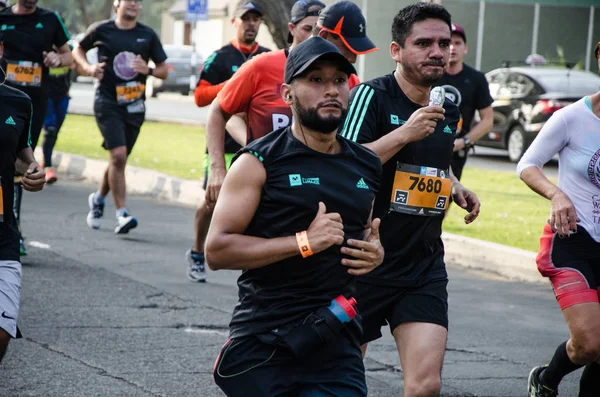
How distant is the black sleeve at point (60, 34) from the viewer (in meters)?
9.91

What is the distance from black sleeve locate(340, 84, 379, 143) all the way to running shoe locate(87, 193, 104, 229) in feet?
20.7

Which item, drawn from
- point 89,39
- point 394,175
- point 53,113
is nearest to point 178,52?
point 53,113

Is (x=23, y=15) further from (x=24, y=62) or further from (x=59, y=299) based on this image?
(x=59, y=299)

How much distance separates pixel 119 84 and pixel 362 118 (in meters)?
6.29

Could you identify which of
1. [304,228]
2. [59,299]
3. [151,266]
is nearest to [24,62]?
[151,266]

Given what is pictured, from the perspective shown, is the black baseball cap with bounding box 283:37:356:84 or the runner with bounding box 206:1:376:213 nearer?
the black baseball cap with bounding box 283:37:356:84

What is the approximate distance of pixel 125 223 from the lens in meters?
10.5

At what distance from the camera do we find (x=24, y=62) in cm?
984

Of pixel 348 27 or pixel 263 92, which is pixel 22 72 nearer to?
pixel 263 92

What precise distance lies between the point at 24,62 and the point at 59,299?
9.37 ft

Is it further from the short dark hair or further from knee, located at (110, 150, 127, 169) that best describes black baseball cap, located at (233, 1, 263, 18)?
the short dark hair

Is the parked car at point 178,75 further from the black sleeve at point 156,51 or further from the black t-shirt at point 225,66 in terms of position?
the black t-shirt at point 225,66

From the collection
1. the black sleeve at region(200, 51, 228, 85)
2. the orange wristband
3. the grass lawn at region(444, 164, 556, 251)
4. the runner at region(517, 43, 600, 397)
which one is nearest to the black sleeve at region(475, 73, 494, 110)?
the grass lawn at region(444, 164, 556, 251)

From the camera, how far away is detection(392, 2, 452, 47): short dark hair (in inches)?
197
